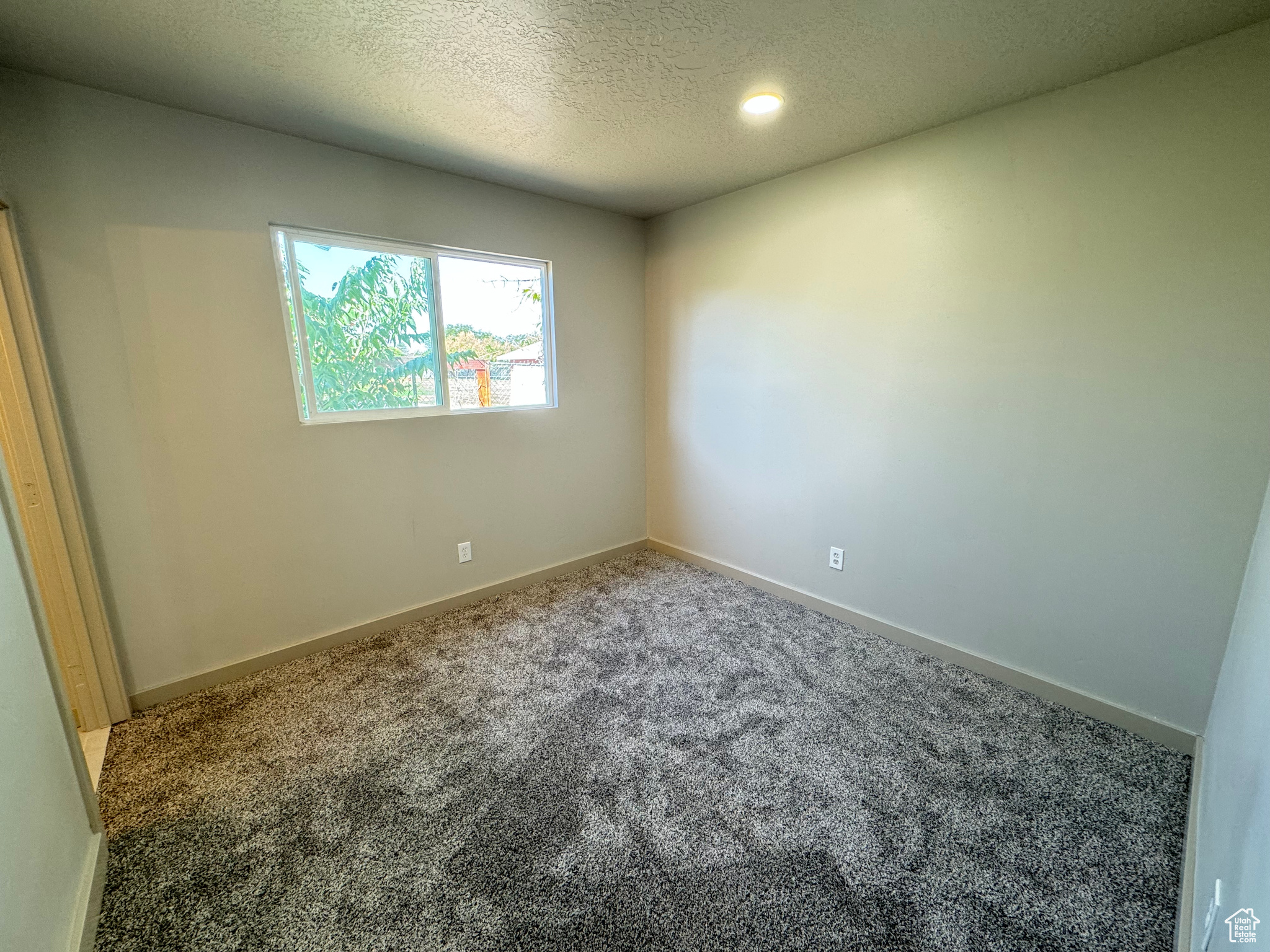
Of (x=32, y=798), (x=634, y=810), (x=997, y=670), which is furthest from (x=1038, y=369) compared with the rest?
(x=32, y=798)

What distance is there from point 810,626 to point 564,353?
2.24 meters

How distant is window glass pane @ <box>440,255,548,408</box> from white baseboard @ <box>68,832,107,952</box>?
2129mm

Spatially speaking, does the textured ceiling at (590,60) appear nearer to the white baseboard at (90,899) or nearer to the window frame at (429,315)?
the window frame at (429,315)

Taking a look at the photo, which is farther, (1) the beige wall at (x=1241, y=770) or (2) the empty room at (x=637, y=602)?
(2) the empty room at (x=637, y=602)

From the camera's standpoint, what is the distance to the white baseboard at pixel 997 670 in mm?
1887

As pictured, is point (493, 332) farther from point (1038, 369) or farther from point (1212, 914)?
point (1212, 914)

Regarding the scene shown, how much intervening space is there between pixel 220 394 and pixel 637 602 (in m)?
2.33

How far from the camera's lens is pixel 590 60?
1.67 metres

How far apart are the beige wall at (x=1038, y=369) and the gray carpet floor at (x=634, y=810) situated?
463 millimetres

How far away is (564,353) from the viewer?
326 centimetres

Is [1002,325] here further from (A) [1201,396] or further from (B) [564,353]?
(B) [564,353]

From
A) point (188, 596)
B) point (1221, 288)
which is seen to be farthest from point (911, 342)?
point (188, 596)

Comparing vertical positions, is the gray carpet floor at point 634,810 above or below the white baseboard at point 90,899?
below

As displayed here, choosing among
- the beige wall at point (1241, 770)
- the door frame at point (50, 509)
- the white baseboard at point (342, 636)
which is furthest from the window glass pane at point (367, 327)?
the beige wall at point (1241, 770)
